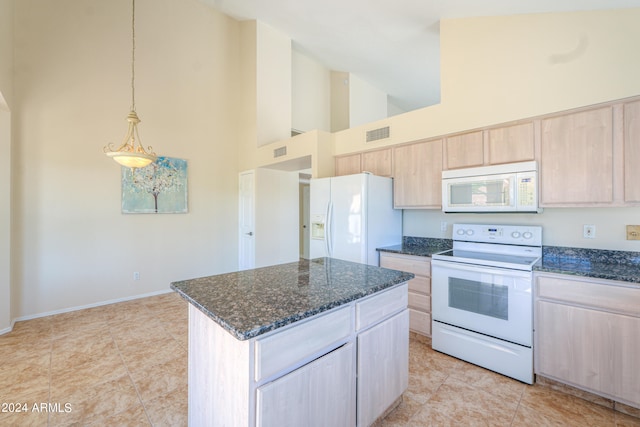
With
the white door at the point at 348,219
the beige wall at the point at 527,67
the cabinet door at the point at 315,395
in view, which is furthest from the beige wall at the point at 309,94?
the cabinet door at the point at 315,395

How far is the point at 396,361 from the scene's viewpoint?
1721 mm

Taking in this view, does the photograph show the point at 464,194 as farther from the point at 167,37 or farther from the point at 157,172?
the point at 167,37

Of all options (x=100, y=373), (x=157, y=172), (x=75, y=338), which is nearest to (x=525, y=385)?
(x=100, y=373)

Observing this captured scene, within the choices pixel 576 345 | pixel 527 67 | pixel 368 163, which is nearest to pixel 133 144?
pixel 368 163

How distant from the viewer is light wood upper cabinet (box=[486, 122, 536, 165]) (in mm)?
2361

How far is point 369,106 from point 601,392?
578 cm

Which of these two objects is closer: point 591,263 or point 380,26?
point 591,263

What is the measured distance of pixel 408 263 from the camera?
9.37ft

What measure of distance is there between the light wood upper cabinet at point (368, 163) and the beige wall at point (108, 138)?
2363 mm

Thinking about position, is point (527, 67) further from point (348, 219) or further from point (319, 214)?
point (319, 214)

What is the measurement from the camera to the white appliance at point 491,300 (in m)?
2.11

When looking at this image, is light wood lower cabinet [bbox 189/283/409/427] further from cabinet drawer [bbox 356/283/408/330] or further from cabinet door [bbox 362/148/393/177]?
cabinet door [bbox 362/148/393/177]

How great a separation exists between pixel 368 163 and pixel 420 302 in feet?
5.80

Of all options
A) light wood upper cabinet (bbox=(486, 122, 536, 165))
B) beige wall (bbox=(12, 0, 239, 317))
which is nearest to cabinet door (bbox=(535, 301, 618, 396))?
light wood upper cabinet (bbox=(486, 122, 536, 165))
